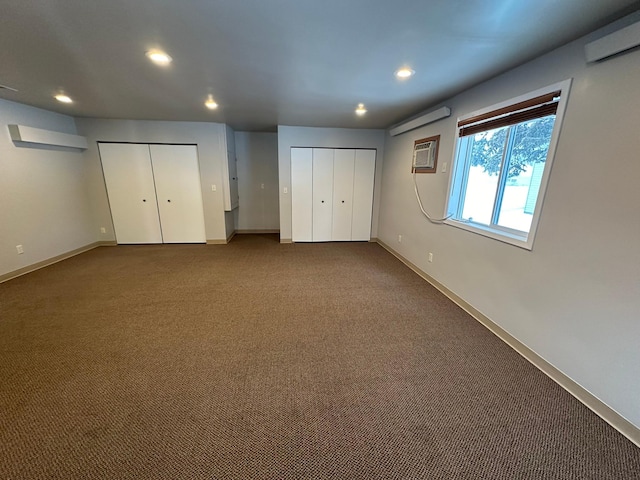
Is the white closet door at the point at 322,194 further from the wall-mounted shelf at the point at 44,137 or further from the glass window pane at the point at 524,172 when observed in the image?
the wall-mounted shelf at the point at 44,137

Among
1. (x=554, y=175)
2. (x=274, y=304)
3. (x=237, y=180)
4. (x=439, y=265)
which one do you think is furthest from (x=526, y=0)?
(x=237, y=180)

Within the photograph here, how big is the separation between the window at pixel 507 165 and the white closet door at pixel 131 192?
17.6ft

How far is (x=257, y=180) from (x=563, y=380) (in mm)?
5944

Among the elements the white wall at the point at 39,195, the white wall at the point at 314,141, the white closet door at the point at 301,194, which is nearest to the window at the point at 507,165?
the white wall at the point at 314,141

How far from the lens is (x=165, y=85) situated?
8.79 ft

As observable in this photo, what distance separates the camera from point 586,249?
1.66 meters

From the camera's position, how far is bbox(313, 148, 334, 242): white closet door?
200 inches

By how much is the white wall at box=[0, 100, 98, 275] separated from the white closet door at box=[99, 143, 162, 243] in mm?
408

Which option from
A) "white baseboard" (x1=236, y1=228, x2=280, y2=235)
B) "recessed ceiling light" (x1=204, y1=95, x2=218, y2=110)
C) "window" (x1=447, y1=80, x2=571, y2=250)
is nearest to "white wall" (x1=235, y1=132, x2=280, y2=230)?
"white baseboard" (x1=236, y1=228, x2=280, y2=235)

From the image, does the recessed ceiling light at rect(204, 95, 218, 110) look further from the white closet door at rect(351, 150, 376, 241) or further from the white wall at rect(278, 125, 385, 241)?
the white closet door at rect(351, 150, 376, 241)

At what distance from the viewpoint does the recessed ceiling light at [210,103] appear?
3.18 m

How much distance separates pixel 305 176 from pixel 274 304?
3088mm

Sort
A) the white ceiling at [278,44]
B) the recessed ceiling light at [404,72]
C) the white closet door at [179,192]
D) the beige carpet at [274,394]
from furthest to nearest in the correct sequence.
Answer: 1. the white closet door at [179,192]
2. the recessed ceiling light at [404,72]
3. the white ceiling at [278,44]
4. the beige carpet at [274,394]

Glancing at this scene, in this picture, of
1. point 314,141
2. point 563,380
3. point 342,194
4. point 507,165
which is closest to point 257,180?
point 314,141
